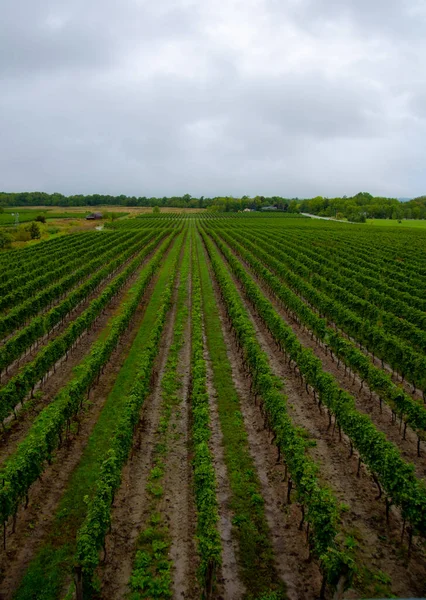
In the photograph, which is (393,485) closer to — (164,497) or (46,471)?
(164,497)

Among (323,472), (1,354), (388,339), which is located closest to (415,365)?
(388,339)

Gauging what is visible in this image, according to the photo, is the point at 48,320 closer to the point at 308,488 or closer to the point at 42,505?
the point at 42,505

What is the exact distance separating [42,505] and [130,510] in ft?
8.15

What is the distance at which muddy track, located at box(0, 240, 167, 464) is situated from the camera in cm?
1386

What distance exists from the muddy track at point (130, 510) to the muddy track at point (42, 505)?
173 cm

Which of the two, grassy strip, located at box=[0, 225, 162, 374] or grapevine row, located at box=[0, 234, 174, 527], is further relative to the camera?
grassy strip, located at box=[0, 225, 162, 374]

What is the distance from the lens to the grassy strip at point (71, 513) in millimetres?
8781

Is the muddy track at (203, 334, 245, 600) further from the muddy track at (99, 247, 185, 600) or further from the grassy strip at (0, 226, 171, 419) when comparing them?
the grassy strip at (0, 226, 171, 419)

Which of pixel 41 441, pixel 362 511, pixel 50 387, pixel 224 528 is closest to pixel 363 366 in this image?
pixel 362 511

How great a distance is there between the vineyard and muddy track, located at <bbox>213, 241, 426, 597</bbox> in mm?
43

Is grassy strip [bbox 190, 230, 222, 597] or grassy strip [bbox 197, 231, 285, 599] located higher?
grassy strip [bbox 190, 230, 222, 597]

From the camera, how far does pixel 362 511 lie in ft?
35.9

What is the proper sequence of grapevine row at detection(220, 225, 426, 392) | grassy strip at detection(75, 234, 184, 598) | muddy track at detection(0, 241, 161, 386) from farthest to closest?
muddy track at detection(0, 241, 161, 386) < grapevine row at detection(220, 225, 426, 392) < grassy strip at detection(75, 234, 184, 598)

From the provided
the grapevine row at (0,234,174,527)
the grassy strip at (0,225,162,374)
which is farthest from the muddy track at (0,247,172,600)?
the grassy strip at (0,225,162,374)
